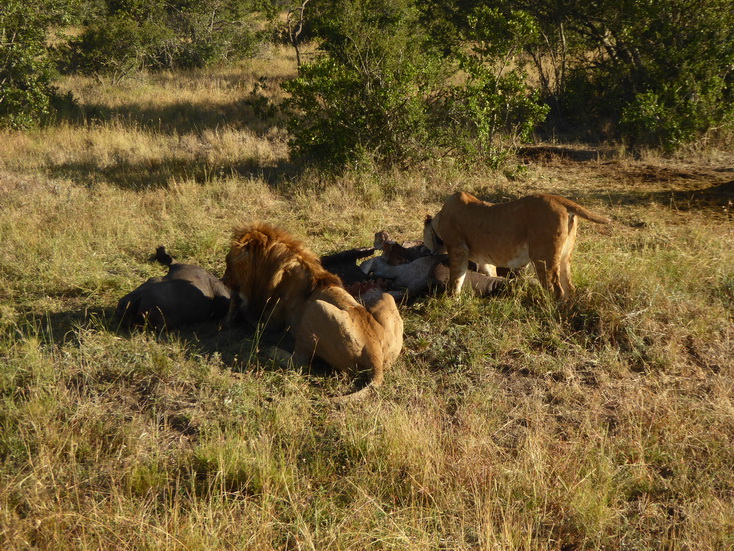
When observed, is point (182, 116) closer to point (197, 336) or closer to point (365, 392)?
point (197, 336)

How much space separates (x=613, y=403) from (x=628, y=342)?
1.00 metres

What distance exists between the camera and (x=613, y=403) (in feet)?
14.3

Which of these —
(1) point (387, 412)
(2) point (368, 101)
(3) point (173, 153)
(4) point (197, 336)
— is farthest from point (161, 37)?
(1) point (387, 412)

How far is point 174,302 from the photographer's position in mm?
5465

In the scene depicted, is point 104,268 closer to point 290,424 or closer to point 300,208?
point 300,208

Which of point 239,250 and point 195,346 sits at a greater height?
point 239,250

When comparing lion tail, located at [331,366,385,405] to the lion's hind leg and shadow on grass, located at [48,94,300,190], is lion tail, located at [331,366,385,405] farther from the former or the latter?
shadow on grass, located at [48,94,300,190]

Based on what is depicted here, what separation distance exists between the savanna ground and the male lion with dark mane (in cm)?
20

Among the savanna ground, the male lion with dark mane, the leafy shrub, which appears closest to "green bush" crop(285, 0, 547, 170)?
the savanna ground

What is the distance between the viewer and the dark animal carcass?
17.7 feet

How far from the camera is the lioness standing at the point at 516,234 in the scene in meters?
5.38

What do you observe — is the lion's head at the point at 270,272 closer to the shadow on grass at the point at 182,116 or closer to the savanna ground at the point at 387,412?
the savanna ground at the point at 387,412

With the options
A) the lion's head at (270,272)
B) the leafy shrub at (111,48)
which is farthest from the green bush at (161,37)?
the lion's head at (270,272)

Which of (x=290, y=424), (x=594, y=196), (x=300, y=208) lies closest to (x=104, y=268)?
(x=300, y=208)
